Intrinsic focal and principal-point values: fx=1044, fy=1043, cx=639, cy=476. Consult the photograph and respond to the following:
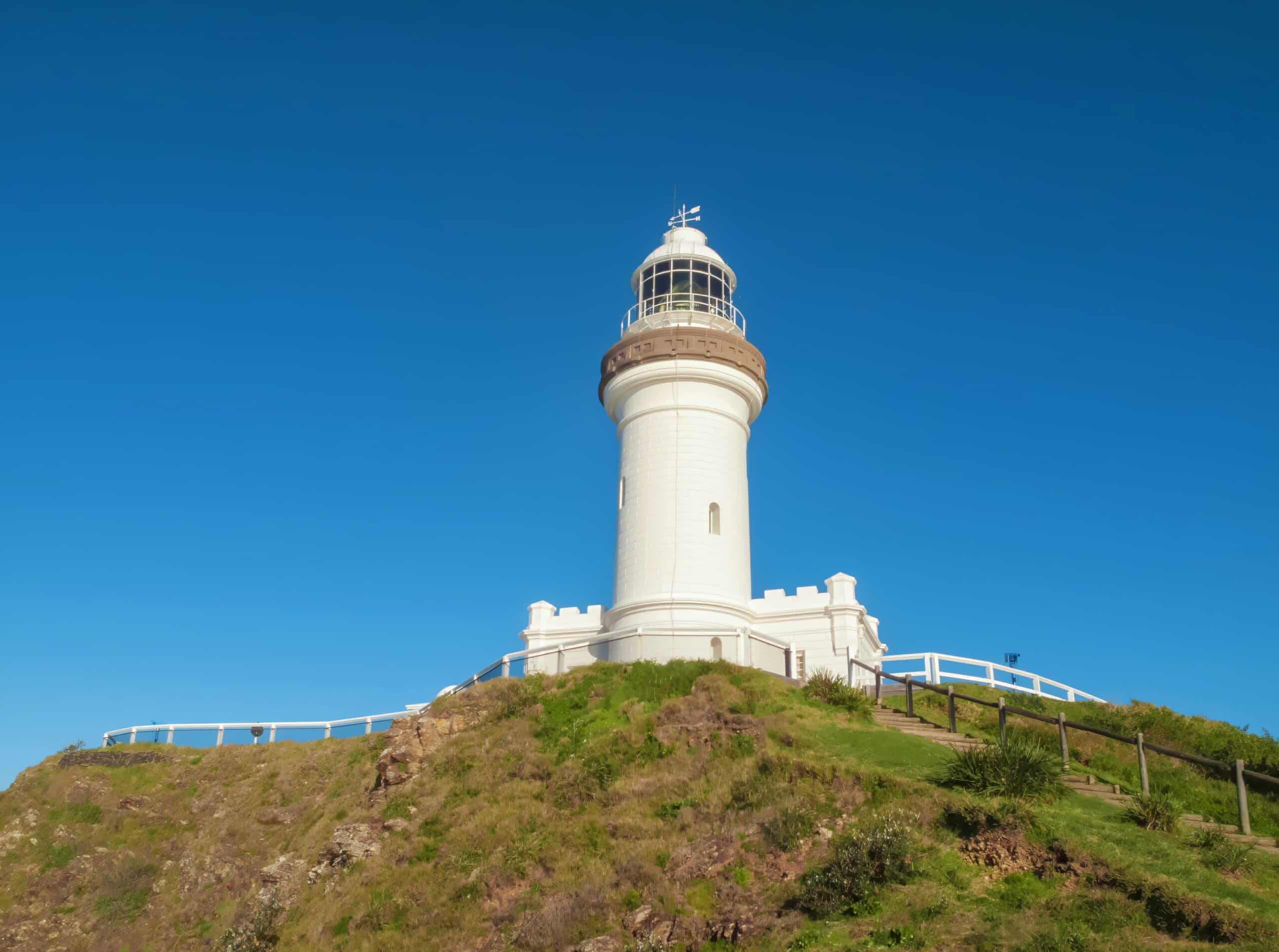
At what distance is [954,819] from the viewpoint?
16.6m

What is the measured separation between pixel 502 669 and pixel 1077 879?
17.8 metres

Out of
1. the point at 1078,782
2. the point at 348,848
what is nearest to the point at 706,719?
the point at 1078,782

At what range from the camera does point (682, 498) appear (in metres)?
31.0

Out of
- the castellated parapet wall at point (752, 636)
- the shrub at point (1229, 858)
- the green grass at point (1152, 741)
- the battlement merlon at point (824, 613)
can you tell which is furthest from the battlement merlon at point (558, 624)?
the shrub at point (1229, 858)

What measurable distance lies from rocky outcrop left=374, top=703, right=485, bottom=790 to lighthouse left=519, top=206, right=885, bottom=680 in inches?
138

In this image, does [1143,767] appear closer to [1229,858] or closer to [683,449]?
[1229,858]

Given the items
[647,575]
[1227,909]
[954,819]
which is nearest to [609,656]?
[647,575]

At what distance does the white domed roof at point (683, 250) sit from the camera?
3453 centimetres

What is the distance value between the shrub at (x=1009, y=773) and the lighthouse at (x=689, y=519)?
10.8 m

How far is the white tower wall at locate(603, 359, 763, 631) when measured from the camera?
30.2 m

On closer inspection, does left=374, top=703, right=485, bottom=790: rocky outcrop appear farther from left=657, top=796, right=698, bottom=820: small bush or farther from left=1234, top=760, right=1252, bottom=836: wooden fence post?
left=1234, top=760, right=1252, bottom=836: wooden fence post

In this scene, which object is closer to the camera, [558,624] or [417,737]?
[417,737]

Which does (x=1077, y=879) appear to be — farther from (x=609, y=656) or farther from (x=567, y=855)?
(x=609, y=656)

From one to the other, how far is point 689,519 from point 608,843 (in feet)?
41.9
